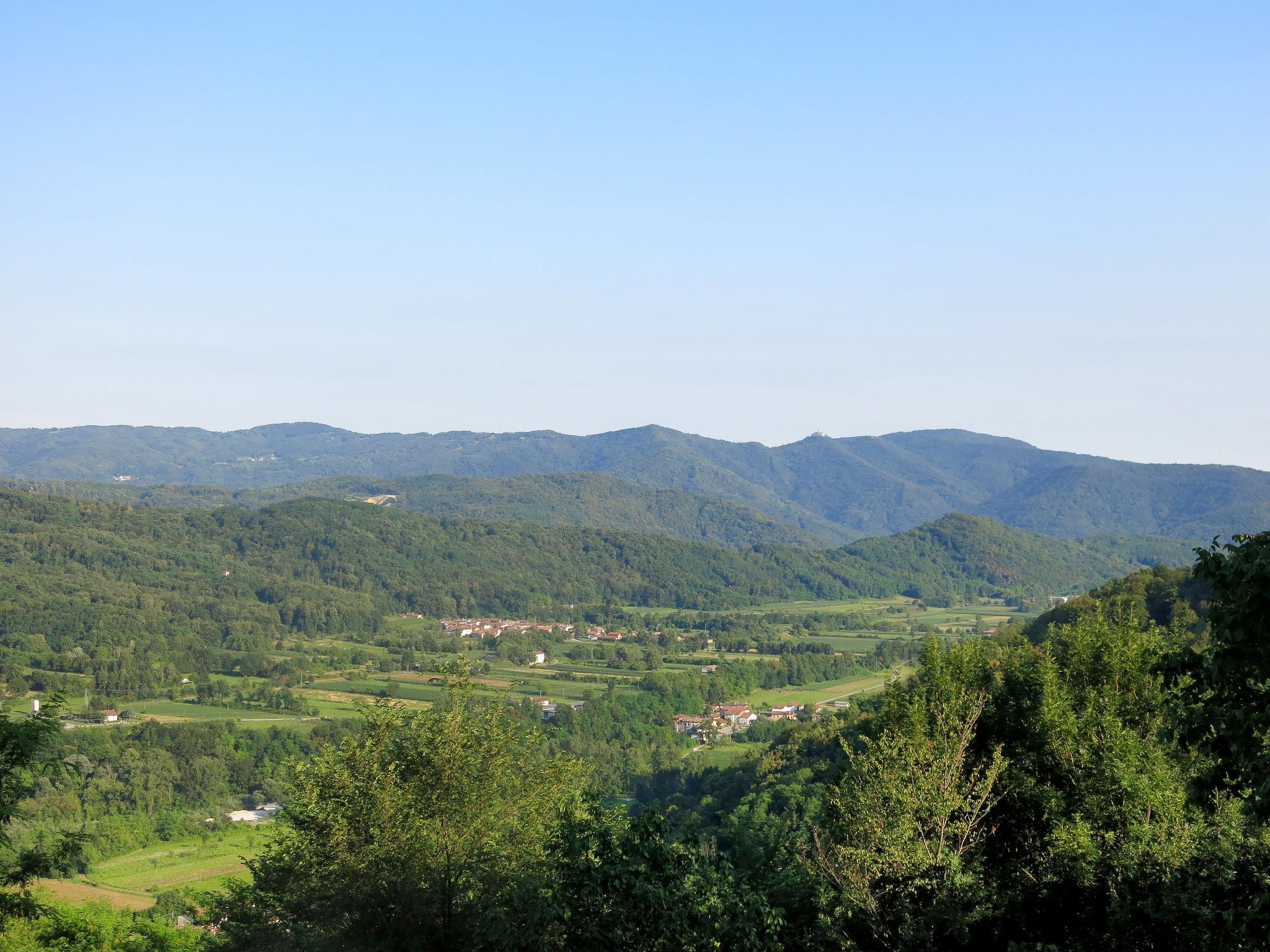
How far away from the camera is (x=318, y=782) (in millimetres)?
17031

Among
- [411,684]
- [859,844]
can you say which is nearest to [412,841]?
[859,844]

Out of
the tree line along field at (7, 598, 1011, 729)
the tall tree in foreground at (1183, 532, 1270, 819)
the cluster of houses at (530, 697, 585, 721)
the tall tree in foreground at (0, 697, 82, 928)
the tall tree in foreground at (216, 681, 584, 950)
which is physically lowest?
the tree line along field at (7, 598, 1011, 729)

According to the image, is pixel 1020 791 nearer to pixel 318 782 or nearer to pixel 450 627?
pixel 318 782

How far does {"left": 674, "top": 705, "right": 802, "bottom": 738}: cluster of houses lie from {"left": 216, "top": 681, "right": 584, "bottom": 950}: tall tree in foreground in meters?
→ 67.0

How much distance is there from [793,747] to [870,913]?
4069 cm

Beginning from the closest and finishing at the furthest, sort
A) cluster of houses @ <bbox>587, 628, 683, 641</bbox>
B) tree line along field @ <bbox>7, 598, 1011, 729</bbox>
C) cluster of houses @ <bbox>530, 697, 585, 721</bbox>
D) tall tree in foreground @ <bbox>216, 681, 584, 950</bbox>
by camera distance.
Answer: tall tree in foreground @ <bbox>216, 681, 584, 950</bbox>, tree line along field @ <bbox>7, 598, 1011, 729</bbox>, cluster of houses @ <bbox>530, 697, 585, 721</bbox>, cluster of houses @ <bbox>587, 628, 683, 641</bbox>

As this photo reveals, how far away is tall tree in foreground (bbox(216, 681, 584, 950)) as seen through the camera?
14.2 metres

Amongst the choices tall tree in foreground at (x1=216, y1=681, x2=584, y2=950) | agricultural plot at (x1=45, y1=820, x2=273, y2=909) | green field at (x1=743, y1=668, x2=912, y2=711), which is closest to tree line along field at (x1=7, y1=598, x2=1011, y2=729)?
green field at (x1=743, y1=668, x2=912, y2=711)

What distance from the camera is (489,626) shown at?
487 ft

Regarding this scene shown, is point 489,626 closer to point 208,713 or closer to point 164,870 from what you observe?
point 208,713

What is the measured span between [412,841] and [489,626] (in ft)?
444

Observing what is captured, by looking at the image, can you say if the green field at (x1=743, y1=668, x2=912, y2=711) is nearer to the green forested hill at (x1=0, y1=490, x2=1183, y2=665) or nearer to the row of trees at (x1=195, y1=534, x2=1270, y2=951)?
the green forested hill at (x1=0, y1=490, x2=1183, y2=665)

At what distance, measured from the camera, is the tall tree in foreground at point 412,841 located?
1420cm

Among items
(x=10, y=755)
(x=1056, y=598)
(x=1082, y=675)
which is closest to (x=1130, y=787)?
(x=1082, y=675)
